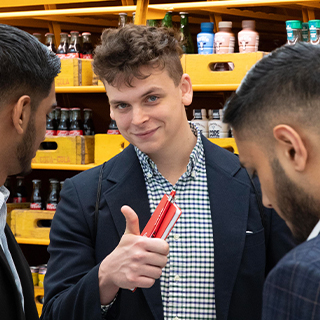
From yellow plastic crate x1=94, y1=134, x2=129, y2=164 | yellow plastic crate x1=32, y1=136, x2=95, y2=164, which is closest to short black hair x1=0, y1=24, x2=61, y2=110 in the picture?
yellow plastic crate x1=94, y1=134, x2=129, y2=164

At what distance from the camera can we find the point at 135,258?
1.22 meters

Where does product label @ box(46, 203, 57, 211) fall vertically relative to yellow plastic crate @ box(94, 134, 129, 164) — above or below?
below

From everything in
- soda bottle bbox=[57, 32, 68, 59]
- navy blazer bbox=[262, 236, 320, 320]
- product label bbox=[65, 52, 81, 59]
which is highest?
soda bottle bbox=[57, 32, 68, 59]

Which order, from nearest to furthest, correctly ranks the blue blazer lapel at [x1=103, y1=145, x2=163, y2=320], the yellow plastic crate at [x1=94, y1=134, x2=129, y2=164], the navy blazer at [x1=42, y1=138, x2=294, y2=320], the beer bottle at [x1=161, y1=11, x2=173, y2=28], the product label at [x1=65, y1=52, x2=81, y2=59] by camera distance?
the navy blazer at [x1=42, y1=138, x2=294, y2=320], the blue blazer lapel at [x1=103, y1=145, x2=163, y2=320], the beer bottle at [x1=161, y1=11, x2=173, y2=28], the yellow plastic crate at [x1=94, y1=134, x2=129, y2=164], the product label at [x1=65, y1=52, x2=81, y2=59]

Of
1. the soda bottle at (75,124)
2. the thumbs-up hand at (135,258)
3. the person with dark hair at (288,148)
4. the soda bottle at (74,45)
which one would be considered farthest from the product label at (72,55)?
the person with dark hair at (288,148)

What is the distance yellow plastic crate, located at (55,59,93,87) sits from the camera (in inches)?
130

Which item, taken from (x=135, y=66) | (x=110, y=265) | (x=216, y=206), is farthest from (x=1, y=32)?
(x=216, y=206)

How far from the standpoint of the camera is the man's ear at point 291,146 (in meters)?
0.85

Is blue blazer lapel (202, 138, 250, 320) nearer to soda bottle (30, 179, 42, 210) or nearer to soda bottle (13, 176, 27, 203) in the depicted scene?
soda bottle (30, 179, 42, 210)

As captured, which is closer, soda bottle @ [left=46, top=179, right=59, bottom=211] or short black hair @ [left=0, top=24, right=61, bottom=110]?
short black hair @ [left=0, top=24, right=61, bottom=110]

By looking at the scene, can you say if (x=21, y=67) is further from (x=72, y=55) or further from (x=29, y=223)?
(x=29, y=223)

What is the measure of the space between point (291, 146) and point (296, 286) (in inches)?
10.4

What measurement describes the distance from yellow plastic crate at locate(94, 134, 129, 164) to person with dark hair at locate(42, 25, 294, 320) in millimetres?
1648

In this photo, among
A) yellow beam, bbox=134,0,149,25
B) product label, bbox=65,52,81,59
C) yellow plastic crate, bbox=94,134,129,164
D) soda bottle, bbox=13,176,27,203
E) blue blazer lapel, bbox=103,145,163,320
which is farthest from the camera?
soda bottle, bbox=13,176,27,203
